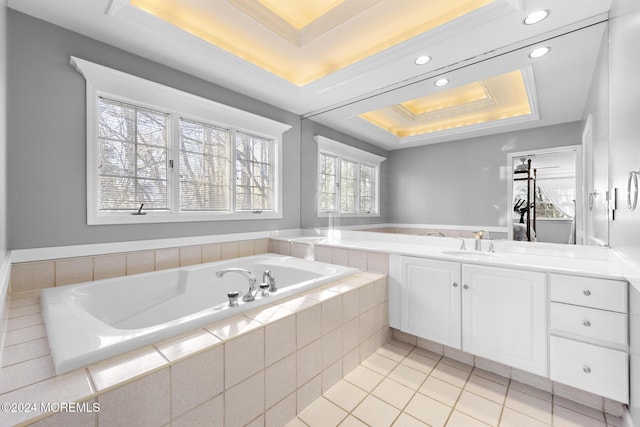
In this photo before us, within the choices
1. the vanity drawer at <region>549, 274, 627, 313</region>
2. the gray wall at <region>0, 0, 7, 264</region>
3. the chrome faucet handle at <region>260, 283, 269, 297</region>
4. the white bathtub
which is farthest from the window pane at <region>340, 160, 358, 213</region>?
the gray wall at <region>0, 0, 7, 264</region>

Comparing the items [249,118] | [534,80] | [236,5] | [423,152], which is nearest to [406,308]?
[423,152]

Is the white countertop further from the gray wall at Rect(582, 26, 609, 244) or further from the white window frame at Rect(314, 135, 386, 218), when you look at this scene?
the white window frame at Rect(314, 135, 386, 218)

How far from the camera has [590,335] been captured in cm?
135

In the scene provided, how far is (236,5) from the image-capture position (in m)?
1.81

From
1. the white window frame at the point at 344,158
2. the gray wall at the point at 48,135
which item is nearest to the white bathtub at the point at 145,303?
the gray wall at the point at 48,135

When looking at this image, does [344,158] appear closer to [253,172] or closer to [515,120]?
[253,172]

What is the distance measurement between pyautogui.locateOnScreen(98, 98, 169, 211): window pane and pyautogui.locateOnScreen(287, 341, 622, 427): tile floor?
189 centimetres

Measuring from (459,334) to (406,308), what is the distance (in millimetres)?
376

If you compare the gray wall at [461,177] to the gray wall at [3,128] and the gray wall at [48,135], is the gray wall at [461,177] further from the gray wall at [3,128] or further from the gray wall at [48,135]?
the gray wall at [3,128]

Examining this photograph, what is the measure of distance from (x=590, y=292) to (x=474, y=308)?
565 millimetres

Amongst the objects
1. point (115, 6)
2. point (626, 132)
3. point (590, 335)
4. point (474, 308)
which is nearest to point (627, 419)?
point (590, 335)

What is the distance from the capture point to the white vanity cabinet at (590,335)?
1282mm

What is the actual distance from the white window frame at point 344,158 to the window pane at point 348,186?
0.03 meters

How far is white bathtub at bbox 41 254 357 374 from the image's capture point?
3.33ft
